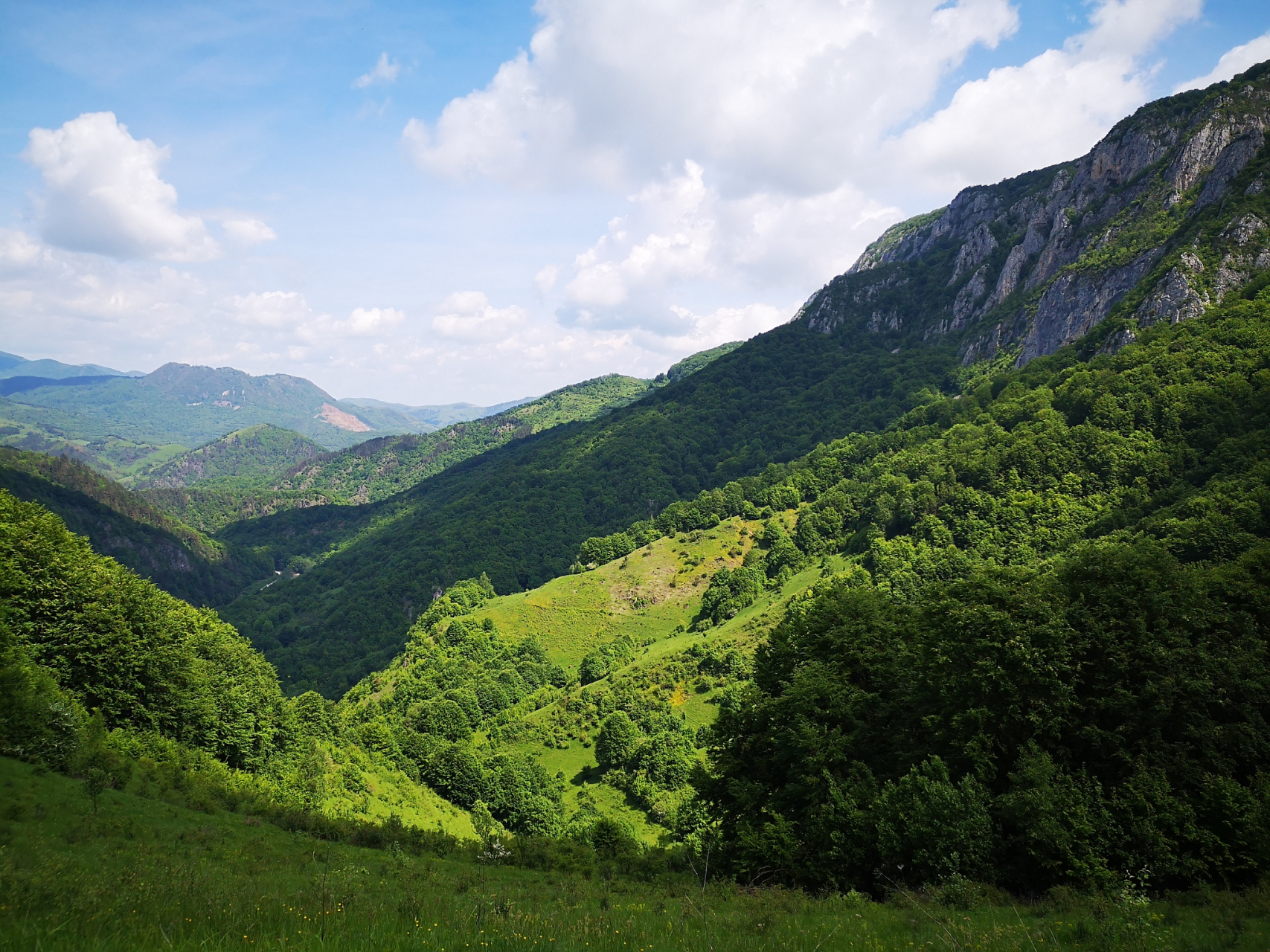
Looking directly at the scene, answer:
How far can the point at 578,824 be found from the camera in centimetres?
5959

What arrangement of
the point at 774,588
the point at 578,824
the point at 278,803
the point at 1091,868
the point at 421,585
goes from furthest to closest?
the point at 421,585 → the point at 774,588 → the point at 578,824 → the point at 278,803 → the point at 1091,868

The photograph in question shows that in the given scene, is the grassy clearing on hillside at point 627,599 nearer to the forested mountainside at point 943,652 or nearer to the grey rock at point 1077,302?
the forested mountainside at point 943,652

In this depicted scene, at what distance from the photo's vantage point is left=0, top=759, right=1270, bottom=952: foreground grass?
6.52 m

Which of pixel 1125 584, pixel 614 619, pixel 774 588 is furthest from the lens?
pixel 614 619

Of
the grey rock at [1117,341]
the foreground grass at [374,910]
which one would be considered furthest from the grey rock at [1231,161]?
the foreground grass at [374,910]

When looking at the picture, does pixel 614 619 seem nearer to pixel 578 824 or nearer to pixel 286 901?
pixel 578 824

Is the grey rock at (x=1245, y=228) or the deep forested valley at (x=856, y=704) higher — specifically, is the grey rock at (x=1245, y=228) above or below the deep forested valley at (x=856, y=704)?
above

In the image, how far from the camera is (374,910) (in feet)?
29.0

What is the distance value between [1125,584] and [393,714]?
85211 mm

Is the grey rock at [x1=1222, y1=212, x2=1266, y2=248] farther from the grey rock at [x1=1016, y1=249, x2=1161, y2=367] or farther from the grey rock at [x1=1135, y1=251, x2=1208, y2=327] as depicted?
the grey rock at [x1=1016, y1=249, x2=1161, y2=367]

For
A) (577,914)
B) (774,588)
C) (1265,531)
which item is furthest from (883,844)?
(774,588)

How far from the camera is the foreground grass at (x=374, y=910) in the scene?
257 inches

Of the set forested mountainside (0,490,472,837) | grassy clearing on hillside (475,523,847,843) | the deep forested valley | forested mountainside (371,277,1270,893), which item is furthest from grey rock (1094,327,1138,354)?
forested mountainside (0,490,472,837)

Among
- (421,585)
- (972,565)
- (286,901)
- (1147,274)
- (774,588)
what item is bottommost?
(421,585)
